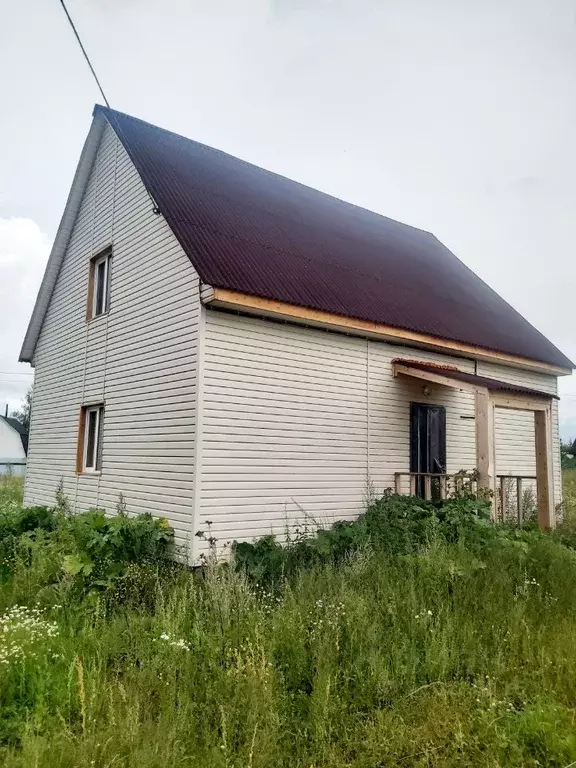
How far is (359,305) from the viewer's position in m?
9.68

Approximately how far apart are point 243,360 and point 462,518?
13.4 feet

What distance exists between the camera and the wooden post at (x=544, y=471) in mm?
10656

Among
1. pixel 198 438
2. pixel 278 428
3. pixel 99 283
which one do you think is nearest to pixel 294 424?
pixel 278 428

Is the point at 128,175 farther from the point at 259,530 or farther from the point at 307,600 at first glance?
the point at 307,600

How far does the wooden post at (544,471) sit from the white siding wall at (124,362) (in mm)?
6989

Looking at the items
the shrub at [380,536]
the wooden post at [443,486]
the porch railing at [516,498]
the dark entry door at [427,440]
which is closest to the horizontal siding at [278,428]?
the shrub at [380,536]

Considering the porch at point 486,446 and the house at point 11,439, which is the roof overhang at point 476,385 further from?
the house at point 11,439

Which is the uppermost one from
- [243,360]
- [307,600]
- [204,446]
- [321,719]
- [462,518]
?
[243,360]

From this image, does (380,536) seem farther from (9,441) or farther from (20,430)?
(9,441)

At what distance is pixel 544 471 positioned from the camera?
1077cm

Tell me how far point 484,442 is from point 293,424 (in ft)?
10.3

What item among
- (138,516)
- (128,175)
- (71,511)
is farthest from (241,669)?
(128,175)

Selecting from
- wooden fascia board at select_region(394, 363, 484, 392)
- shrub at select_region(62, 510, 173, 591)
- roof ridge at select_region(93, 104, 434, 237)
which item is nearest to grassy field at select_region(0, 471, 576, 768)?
shrub at select_region(62, 510, 173, 591)

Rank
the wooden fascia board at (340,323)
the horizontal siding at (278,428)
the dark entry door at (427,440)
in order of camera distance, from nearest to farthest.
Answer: the wooden fascia board at (340,323) < the horizontal siding at (278,428) < the dark entry door at (427,440)
